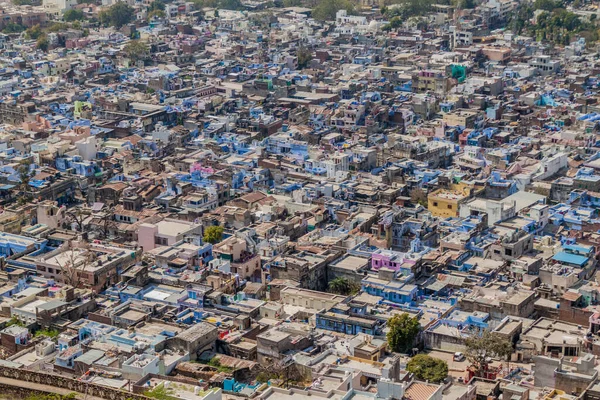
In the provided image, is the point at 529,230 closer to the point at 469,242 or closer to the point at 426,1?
the point at 469,242

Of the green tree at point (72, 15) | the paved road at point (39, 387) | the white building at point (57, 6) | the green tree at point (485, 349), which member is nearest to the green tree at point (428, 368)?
the green tree at point (485, 349)

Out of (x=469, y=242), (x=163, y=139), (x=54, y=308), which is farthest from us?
(x=163, y=139)

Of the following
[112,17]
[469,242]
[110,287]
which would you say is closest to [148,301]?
[110,287]

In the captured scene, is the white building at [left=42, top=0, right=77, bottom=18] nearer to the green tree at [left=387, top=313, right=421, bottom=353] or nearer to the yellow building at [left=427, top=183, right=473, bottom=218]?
the yellow building at [left=427, top=183, right=473, bottom=218]

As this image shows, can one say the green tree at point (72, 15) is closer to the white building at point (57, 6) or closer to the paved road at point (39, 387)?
the white building at point (57, 6)

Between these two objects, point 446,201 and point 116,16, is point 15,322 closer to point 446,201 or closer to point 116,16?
point 446,201

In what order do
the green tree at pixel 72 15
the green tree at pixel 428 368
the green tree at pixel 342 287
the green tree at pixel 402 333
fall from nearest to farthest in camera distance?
the green tree at pixel 428 368 → the green tree at pixel 402 333 → the green tree at pixel 342 287 → the green tree at pixel 72 15

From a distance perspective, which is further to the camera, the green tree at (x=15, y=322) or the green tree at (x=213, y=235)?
the green tree at (x=213, y=235)
